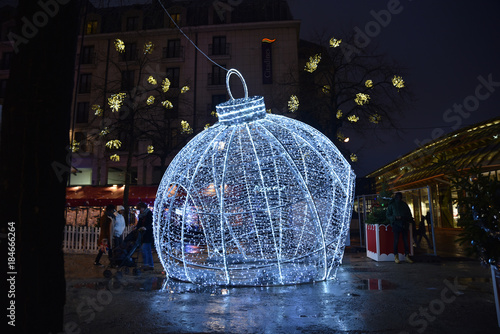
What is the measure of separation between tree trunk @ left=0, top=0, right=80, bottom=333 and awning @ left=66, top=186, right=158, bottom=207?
17.6 m

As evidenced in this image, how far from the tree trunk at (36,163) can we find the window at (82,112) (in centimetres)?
2771

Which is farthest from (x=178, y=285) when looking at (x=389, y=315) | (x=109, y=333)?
(x=389, y=315)

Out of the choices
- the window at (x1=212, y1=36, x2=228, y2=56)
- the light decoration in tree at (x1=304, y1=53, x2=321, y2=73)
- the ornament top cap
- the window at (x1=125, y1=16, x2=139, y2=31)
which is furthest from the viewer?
the window at (x1=125, y1=16, x2=139, y2=31)

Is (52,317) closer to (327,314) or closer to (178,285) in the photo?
(327,314)

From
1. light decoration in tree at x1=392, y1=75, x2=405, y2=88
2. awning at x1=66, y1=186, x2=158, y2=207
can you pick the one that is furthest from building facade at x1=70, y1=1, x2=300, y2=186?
light decoration in tree at x1=392, y1=75, x2=405, y2=88

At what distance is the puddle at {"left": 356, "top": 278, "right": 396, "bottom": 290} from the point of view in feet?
19.5

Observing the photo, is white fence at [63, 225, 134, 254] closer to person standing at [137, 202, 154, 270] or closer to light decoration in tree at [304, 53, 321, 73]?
person standing at [137, 202, 154, 270]

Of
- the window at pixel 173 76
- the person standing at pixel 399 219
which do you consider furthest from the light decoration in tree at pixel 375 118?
the window at pixel 173 76

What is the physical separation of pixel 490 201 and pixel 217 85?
2521 centimetres

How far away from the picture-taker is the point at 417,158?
2883 cm

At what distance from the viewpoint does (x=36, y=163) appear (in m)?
2.62

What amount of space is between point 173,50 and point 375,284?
26.3m

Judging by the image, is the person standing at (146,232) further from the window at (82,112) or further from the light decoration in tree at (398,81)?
the window at (82,112)

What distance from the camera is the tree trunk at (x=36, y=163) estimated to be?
99.7 inches
